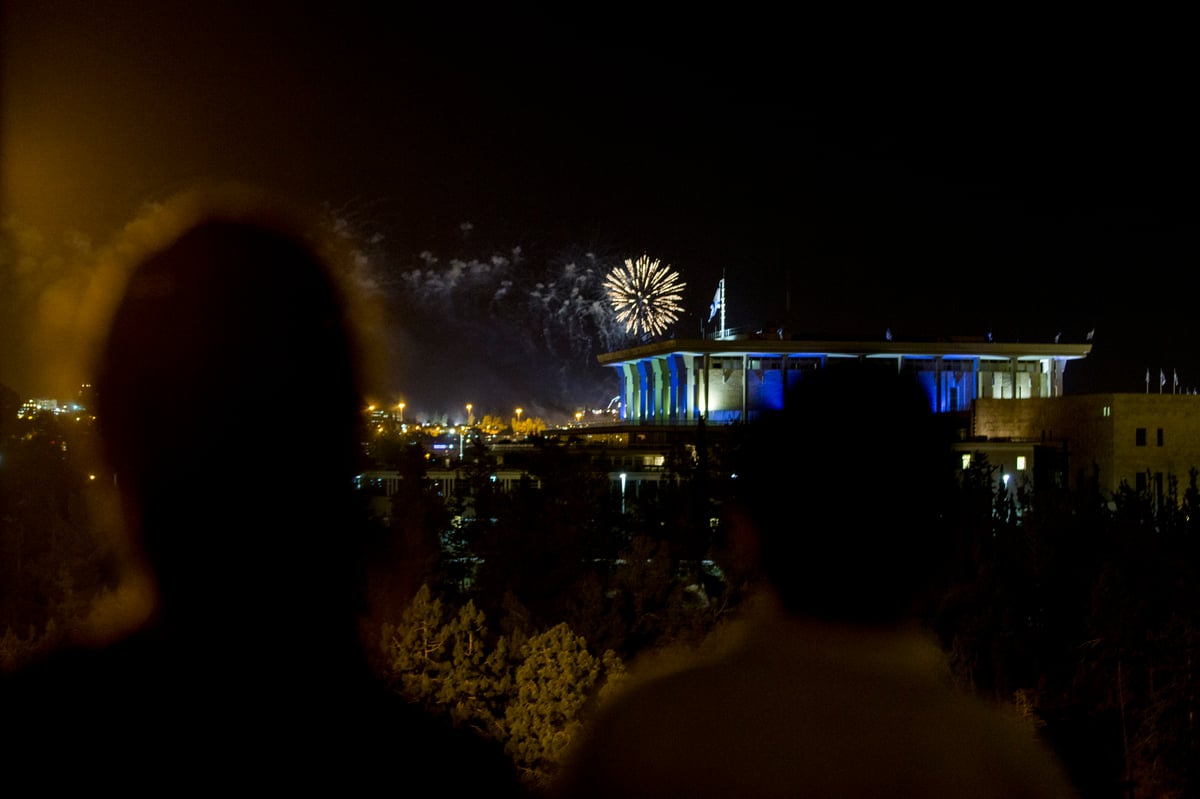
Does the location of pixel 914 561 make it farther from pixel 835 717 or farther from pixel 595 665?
pixel 595 665

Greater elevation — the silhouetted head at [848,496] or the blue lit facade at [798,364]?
the blue lit facade at [798,364]

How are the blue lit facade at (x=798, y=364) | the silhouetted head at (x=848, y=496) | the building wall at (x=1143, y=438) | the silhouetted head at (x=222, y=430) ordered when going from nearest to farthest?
the silhouetted head at (x=848, y=496) < the silhouetted head at (x=222, y=430) < the building wall at (x=1143, y=438) < the blue lit facade at (x=798, y=364)

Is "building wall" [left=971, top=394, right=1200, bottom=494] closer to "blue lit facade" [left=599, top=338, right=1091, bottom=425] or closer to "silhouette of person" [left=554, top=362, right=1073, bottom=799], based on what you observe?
"blue lit facade" [left=599, top=338, right=1091, bottom=425]

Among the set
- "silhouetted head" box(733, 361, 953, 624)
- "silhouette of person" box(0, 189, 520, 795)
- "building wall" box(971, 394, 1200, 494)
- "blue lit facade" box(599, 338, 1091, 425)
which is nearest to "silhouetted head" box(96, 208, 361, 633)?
"silhouette of person" box(0, 189, 520, 795)

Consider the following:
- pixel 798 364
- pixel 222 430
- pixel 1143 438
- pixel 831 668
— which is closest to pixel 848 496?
pixel 831 668

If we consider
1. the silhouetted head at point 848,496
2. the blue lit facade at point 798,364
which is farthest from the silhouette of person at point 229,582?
the blue lit facade at point 798,364

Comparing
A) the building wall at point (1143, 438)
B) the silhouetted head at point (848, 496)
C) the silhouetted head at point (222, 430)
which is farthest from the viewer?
the building wall at point (1143, 438)

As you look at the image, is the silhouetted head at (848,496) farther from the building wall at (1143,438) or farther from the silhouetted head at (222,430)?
the building wall at (1143,438)
